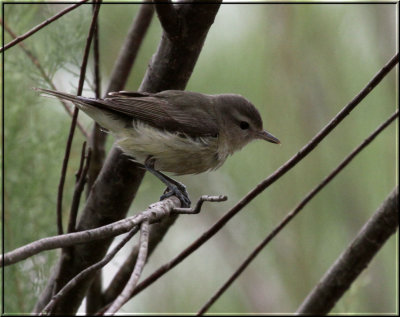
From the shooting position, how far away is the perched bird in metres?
2.42

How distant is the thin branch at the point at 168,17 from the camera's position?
1.84m

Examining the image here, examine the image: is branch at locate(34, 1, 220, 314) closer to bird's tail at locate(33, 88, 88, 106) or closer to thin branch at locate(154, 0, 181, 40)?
thin branch at locate(154, 0, 181, 40)

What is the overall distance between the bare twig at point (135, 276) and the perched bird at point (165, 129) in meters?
1.05

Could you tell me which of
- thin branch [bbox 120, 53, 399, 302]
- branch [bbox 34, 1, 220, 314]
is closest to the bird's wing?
branch [bbox 34, 1, 220, 314]

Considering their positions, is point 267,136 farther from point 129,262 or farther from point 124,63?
point 129,262

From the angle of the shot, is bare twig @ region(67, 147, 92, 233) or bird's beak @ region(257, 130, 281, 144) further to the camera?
bird's beak @ region(257, 130, 281, 144)

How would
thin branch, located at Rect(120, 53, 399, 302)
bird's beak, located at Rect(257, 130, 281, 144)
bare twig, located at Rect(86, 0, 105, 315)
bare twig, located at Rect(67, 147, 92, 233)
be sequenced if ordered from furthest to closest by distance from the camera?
bird's beak, located at Rect(257, 130, 281, 144), bare twig, located at Rect(86, 0, 105, 315), bare twig, located at Rect(67, 147, 92, 233), thin branch, located at Rect(120, 53, 399, 302)

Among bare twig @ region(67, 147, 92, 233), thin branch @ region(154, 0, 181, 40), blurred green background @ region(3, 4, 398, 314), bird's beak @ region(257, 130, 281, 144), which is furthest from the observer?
blurred green background @ region(3, 4, 398, 314)

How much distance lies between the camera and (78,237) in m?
1.14

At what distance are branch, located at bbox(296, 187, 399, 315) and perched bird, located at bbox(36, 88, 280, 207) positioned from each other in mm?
646

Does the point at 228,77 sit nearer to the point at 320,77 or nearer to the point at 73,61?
the point at 320,77

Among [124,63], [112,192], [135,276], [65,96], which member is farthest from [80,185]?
[135,276]

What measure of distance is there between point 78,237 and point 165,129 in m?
1.53

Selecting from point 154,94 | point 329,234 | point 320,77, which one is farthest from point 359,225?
point 154,94
